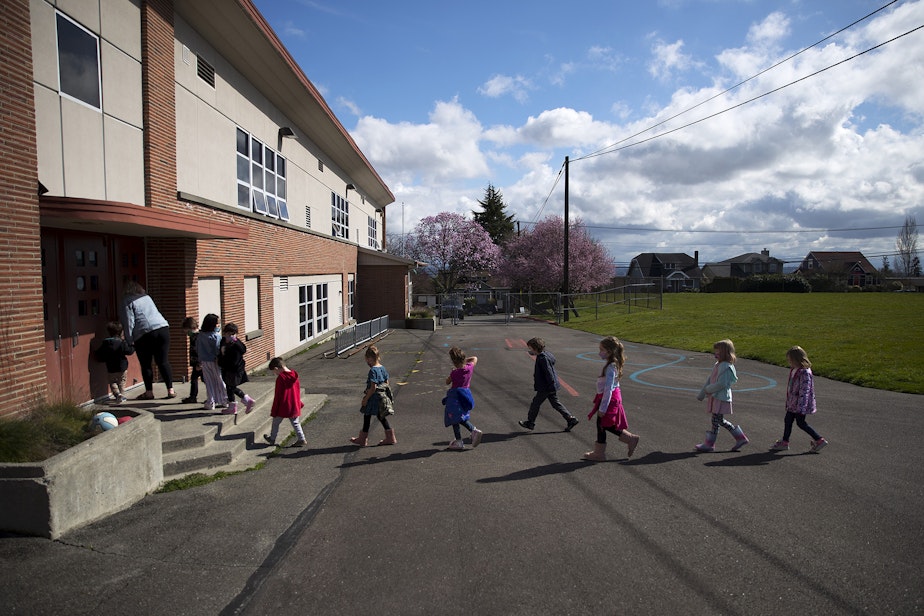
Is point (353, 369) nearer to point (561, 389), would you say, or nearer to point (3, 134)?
point (561, 389)

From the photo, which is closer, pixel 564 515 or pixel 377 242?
pixel 564 515

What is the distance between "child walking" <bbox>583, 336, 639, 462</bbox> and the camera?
6.43 metres

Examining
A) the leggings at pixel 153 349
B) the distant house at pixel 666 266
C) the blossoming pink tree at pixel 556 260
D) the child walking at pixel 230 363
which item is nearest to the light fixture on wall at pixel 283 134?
the leggings at pixel 153 349

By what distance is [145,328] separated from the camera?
24.5ft

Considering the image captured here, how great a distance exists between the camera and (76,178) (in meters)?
7.26

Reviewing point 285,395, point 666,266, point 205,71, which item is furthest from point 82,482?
point 666,266

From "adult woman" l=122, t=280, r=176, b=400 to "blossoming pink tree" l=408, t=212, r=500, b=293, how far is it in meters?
46.5

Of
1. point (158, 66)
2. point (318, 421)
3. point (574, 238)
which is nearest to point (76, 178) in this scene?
point (158, 66)

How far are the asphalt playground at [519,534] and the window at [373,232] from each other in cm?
2732

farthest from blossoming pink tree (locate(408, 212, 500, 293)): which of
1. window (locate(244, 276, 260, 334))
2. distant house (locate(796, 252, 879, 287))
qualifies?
distant house (locate(796, 252, 879, 287))

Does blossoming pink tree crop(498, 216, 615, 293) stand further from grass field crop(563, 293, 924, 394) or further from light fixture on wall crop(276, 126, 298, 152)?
light fixture on wall crop(276, 126, 298, 152)

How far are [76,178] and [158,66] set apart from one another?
310 centimetres

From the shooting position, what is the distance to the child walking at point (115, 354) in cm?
734

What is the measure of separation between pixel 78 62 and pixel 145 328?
146 inches
